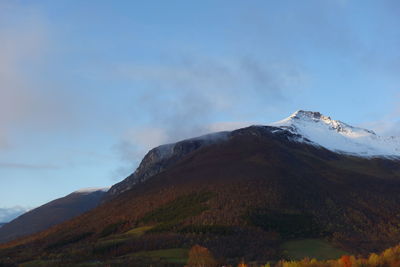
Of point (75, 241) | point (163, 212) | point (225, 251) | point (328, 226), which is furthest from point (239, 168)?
point (225, 251)

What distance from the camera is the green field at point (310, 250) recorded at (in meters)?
107

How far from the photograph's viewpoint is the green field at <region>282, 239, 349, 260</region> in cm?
10693

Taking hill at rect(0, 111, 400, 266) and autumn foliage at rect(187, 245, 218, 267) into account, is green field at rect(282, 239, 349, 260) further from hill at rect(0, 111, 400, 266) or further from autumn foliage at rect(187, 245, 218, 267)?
autumn foliage at rect(187, 245, 218, 267)

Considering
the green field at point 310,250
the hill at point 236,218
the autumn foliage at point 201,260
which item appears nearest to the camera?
the autumn foliage at point 201,260

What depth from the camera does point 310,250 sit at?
11388cm

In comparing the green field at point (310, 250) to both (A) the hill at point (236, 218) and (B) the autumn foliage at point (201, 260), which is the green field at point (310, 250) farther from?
(B) the autumn foliage at point (201, 260)

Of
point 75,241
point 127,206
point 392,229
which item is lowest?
point 392,229

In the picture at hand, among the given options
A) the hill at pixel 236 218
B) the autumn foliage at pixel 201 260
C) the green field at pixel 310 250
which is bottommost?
the green field at pixel 310 250

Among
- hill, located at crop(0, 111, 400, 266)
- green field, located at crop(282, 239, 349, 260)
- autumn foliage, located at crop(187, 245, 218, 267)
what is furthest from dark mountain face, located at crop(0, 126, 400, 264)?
autumn foliage, located at crop(187, 245, 218, 267)

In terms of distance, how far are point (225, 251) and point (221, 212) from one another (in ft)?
129

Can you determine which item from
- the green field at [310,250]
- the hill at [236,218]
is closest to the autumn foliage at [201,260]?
the hill at [236,218]

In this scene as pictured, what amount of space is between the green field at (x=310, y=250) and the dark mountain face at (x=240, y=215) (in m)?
3.14

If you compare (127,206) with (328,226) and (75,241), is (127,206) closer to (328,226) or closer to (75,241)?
(75,241)

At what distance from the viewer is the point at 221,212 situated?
141m
